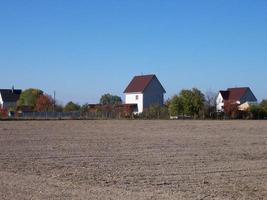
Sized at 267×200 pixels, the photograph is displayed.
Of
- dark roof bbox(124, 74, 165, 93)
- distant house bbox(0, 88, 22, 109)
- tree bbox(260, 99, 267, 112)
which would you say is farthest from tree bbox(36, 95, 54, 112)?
tree bbox(260, 99, 267, 112)

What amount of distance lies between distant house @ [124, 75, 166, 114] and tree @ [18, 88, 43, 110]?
22.0 metres

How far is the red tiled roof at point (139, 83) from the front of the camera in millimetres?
115331

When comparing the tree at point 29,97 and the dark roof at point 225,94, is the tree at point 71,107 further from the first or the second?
the dark roof at point 225,94

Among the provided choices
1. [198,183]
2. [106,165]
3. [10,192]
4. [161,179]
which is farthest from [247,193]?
[106,165]

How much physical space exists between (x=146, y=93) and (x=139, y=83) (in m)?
3.47

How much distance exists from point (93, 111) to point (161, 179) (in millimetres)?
86146

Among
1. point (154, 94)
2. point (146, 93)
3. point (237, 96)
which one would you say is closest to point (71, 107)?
point (146, 93)

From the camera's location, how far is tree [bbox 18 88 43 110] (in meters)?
127

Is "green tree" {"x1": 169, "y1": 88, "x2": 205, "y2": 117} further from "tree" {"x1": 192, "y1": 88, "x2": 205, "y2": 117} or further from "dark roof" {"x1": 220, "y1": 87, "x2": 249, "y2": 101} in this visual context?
"dark roof" {"x1": 220, "y1": 87, "x2": 249, "y2": 101}

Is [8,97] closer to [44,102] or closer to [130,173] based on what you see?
[44,102]

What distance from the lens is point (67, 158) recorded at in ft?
67.4

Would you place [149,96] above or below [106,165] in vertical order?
above

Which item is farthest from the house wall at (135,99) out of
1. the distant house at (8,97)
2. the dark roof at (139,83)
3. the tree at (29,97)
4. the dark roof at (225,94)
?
the distant house at (8,97)

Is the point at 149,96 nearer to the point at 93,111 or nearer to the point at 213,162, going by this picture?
the point at 93,111
